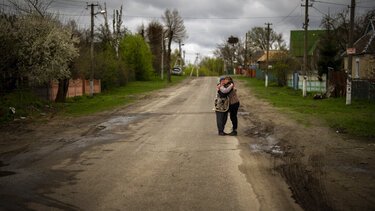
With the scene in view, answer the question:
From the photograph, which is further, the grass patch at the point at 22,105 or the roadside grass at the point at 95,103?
the roadside grass at the point at 95,103

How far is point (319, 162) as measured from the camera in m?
6.99

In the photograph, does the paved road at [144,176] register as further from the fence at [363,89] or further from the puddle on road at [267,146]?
the fence at [363,89]

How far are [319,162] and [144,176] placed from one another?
3552 mm

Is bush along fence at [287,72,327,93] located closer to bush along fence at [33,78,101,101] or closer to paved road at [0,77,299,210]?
bush along fence at [33,78,101,101]

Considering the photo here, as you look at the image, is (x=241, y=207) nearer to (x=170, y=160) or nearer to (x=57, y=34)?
(x=170, y=160)

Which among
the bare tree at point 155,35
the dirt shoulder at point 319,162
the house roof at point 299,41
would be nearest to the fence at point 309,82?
the dirt shoulder at point 319,162

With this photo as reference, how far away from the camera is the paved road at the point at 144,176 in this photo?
15.2 feet

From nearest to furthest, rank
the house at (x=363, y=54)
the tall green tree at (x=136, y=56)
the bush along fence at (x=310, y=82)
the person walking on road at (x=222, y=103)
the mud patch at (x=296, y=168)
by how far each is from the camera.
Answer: the mud patch at (x=296, y=168) → the person walking on road at (x=222, y=103) → the bush along fence at (x=310, y=82) → the house at (x=363, y=54) → the tall green tree at (x=136, y=56)

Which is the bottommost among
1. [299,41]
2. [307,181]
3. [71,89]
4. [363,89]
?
[307,181]

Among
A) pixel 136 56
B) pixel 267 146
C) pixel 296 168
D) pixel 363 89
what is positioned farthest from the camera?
pixel 136 56

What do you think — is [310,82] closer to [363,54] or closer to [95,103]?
[363,54]

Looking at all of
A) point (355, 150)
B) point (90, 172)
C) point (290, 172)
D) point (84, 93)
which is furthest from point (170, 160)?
point (84, 93)

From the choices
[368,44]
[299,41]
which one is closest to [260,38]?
[299,41]

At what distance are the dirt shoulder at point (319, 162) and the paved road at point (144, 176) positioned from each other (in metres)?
0.47
